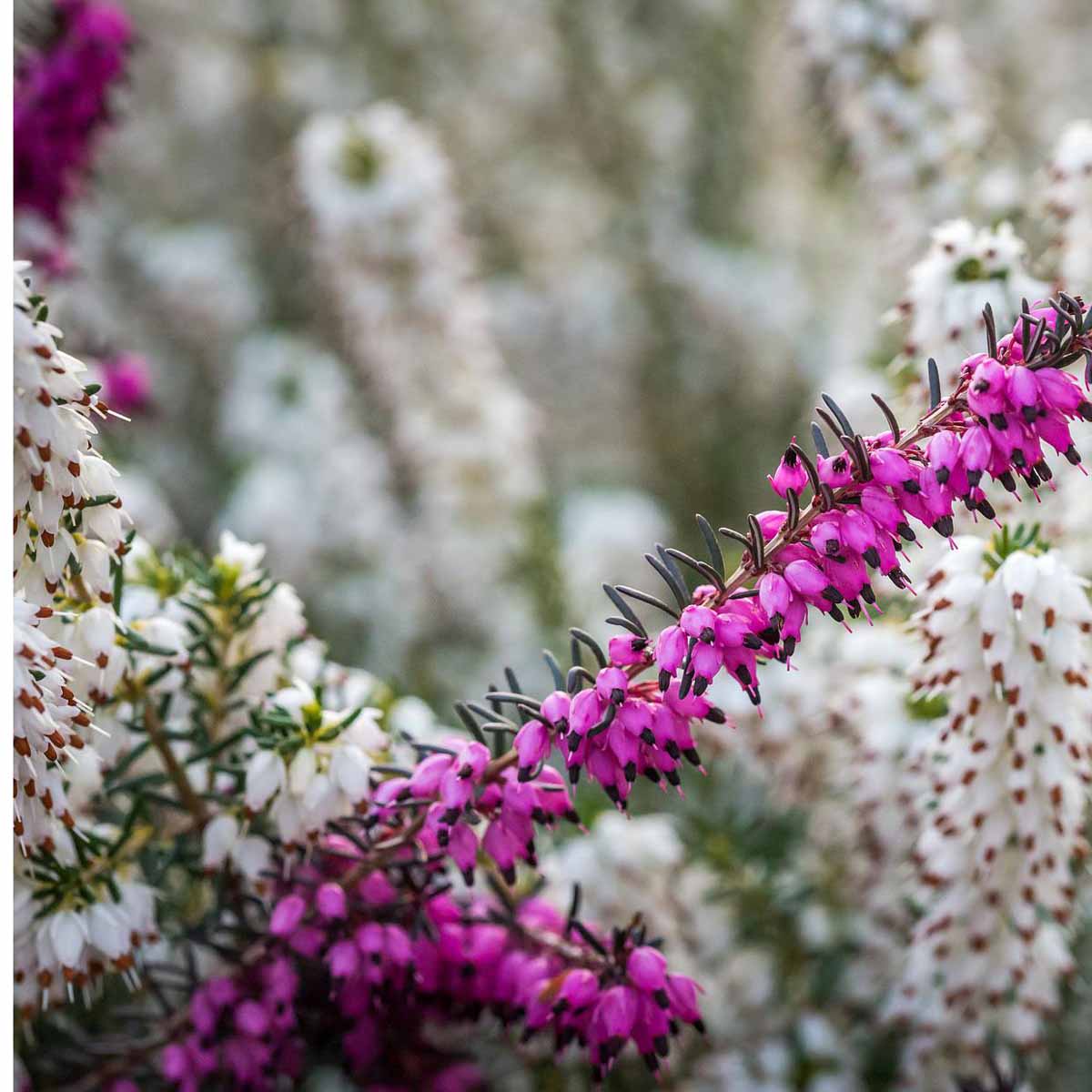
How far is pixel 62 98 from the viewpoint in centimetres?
153

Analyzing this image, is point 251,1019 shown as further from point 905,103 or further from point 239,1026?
point 905,103

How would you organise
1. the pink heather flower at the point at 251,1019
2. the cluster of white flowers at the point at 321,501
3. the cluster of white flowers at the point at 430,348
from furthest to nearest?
the cluster of white flowers at the point at 321,501
the cluster of white flowers at the point at 430,348
the pink heather flower at the point at 251,1019

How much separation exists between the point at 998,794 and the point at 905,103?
953mm

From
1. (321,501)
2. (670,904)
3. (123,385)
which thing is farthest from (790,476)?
(321,501)

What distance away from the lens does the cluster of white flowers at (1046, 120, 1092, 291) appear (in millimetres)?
1087

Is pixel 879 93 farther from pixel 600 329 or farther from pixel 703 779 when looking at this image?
pixel 600 329

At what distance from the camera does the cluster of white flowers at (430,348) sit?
5.92ft

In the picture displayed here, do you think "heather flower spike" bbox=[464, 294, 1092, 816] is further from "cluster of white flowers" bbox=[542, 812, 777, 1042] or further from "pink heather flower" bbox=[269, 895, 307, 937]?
"cluster of white flowers" bbox=[542, 812, 777, 1042]

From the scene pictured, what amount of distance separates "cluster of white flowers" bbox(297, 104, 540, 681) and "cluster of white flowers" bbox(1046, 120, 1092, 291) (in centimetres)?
92

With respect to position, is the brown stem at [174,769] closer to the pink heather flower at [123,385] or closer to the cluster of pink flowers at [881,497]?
the cluster of pink flowers at [881,497]

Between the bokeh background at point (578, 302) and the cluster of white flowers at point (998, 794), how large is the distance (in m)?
0.15

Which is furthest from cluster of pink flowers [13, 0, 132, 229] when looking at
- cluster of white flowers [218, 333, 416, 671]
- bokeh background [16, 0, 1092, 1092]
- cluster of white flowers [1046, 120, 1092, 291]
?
cluster of white flowers [1046, 120, 1092, 291]

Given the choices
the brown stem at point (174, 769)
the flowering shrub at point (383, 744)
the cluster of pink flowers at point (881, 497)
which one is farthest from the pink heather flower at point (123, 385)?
the cluster of pink flowers at point (881, 497)

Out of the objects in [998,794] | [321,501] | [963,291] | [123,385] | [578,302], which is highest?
[578,302]
